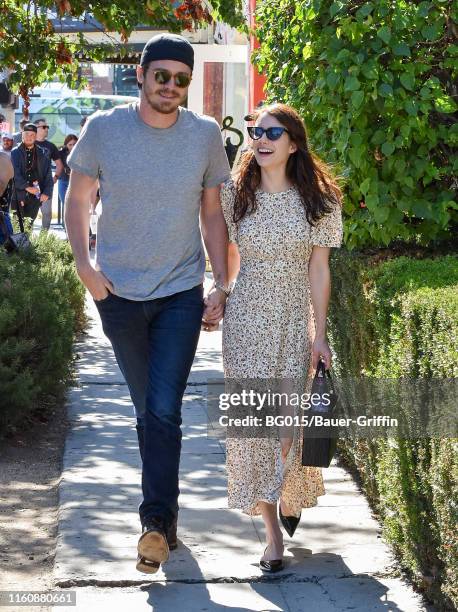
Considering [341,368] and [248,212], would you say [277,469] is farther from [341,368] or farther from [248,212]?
[341,368]

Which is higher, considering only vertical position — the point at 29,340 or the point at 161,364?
the point at 161,364

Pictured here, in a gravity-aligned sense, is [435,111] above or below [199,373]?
above

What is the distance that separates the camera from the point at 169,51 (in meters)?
4.73

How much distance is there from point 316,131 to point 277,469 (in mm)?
2488

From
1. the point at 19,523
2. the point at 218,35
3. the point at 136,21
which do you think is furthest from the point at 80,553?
the point at 218,35

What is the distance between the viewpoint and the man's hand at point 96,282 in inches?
186

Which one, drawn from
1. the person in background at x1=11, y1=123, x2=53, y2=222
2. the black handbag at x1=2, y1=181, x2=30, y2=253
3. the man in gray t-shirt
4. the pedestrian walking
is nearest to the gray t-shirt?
the man in gray t-shirt

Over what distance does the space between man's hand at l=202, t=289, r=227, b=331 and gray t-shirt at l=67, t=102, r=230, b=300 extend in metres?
0.12

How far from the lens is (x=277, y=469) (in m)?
4.83

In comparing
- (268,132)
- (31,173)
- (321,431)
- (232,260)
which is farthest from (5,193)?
(31,173)

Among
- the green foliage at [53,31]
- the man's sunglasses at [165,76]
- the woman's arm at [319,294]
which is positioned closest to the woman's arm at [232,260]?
the woman's arm at [319,294]

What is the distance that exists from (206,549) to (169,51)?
6.59 ft

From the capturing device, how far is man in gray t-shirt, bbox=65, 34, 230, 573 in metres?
A: 4.72

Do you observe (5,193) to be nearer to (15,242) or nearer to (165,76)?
(15,242)
